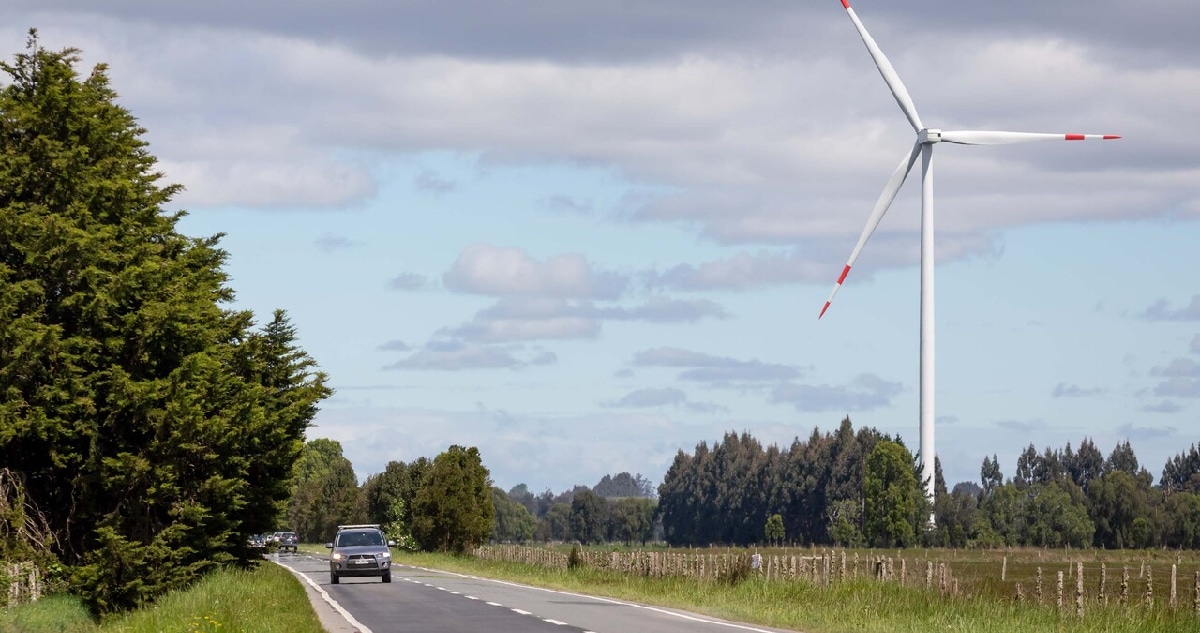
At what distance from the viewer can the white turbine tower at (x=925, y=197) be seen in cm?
6094

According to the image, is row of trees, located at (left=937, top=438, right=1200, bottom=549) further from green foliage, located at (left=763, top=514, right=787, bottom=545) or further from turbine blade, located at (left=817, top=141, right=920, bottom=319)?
turbine blade, located at (left=817, top=141, right=920, bottom=319)

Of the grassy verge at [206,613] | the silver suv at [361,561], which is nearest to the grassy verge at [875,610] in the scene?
the grassy verge at [206,613]

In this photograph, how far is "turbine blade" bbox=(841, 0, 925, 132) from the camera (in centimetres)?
6316

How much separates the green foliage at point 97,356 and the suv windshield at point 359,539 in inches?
293

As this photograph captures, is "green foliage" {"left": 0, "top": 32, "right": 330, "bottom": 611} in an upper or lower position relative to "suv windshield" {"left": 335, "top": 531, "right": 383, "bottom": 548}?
upper

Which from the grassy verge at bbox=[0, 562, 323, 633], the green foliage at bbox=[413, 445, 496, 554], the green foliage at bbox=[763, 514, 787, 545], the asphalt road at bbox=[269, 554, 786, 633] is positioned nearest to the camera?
the grassy verge at bbox=[0, 562, 323, 633]

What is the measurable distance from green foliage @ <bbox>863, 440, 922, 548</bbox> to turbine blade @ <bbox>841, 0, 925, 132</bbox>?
6888cm

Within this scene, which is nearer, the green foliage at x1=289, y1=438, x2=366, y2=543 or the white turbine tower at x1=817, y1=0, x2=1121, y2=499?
the white turbine tower at x1=817, y1=0, x2=1121, y2=499

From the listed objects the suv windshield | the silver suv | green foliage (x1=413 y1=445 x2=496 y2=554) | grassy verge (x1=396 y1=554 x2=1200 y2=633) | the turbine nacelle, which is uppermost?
the turbine nacelle

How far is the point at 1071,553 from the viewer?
122 meters

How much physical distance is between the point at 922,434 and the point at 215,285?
91.6ft

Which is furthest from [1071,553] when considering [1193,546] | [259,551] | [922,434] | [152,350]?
[152,350]

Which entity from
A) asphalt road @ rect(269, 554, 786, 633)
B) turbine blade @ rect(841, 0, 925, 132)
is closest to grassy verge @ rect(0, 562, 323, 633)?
asphalt road @ rect(269, 554, 786, 633)

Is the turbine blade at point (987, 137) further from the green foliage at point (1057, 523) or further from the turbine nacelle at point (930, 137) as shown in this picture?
the green foliage at point (1057, 523)
